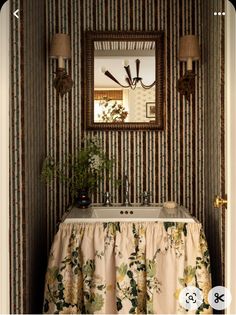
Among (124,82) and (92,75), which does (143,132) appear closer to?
(124,82)

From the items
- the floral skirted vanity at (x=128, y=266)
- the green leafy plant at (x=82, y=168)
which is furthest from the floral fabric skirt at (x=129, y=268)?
the green leafy plant at (x=82, y=168)

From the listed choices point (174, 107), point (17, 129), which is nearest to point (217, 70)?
point (174, 107)

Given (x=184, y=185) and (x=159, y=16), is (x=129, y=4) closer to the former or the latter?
(x=159, y=16)

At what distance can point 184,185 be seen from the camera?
10.1 ft

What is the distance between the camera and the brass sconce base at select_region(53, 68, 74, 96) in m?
2.95

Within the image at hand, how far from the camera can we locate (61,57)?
2895mm

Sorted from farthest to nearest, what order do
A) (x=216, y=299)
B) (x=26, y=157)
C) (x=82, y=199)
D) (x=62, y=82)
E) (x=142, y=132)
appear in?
(x=142, y=132) → (x=62, y=82) → (x=82, y=199) → (x=216, y=299) → (x=26, y=157)

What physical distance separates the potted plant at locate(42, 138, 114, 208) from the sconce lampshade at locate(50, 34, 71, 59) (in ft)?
2.08

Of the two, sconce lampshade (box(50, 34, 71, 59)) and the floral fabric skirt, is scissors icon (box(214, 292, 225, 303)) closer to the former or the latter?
the floral fabric skirt

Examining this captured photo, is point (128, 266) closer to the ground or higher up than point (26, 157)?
closer to the ground

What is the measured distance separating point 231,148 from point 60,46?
1662 mm

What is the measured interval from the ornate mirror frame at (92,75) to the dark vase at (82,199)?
49cm

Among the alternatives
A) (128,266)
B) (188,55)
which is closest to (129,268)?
(128,266)

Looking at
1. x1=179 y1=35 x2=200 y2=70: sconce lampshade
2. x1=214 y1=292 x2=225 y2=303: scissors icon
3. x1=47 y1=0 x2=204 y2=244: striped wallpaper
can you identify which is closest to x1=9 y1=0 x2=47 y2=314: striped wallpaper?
x1=47 y1=0 x2=204 y2=244: striped wallpaper
